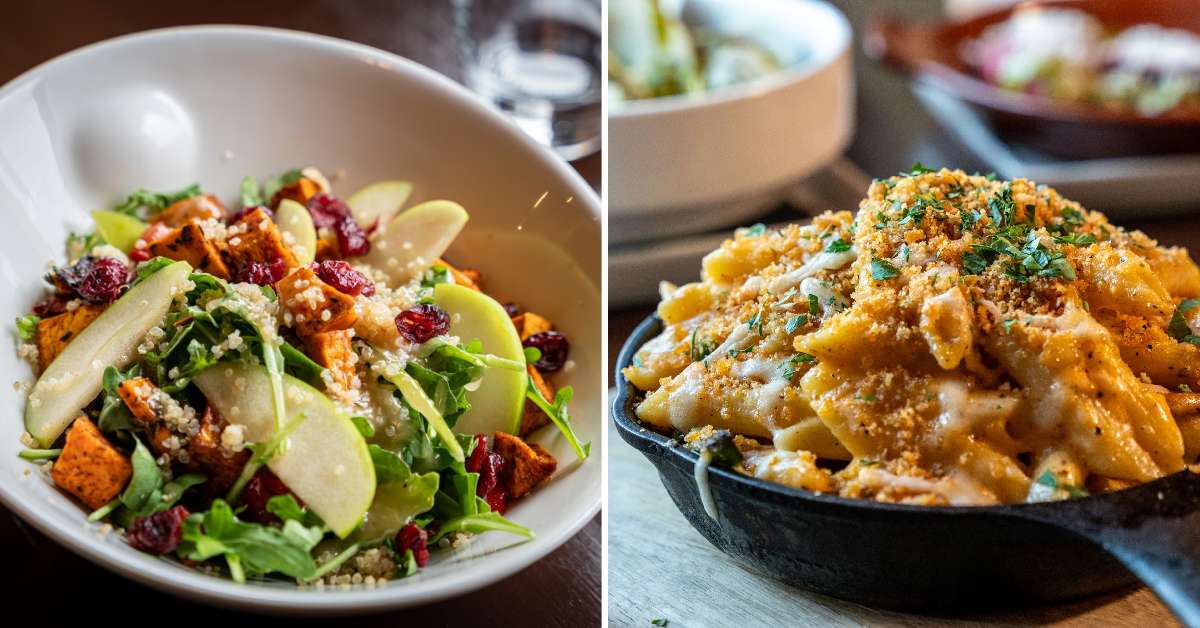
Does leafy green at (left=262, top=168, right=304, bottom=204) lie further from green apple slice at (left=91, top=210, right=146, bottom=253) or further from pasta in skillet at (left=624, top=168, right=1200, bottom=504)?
pasta in skillet at (left=624, top=168, right=1200, bottom=504)

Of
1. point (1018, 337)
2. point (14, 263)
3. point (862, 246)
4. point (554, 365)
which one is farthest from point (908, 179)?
point (14, 263)

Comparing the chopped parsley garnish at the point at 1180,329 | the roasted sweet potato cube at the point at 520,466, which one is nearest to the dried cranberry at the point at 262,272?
the roasted sweet potato cube at the point at 520,466

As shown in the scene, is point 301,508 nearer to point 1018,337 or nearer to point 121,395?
point 121,395

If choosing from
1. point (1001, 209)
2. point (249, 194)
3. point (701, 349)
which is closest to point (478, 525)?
point (701, 349)

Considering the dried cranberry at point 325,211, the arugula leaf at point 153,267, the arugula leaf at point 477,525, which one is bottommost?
the arugula leaf at point 477,525

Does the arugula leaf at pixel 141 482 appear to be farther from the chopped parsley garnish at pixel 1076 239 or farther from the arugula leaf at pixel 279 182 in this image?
the chopped parsley garnish at pixel 1076 239
